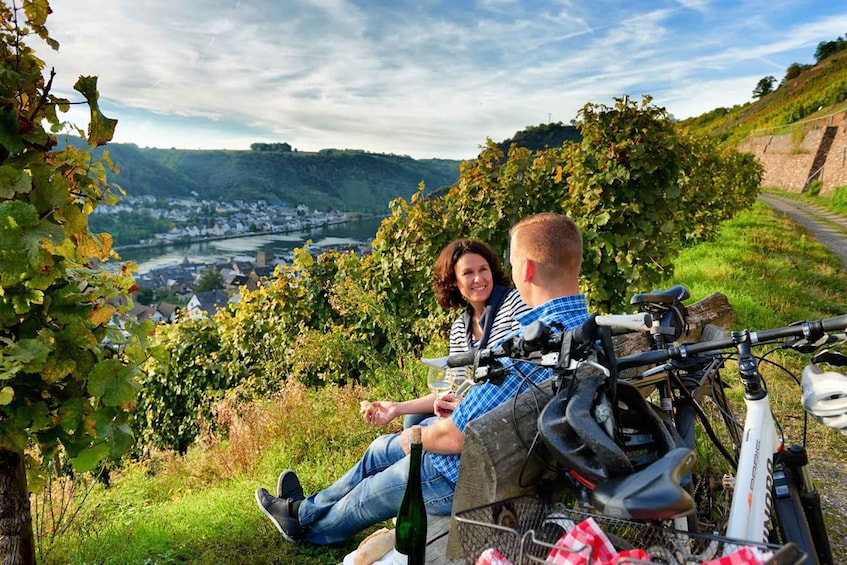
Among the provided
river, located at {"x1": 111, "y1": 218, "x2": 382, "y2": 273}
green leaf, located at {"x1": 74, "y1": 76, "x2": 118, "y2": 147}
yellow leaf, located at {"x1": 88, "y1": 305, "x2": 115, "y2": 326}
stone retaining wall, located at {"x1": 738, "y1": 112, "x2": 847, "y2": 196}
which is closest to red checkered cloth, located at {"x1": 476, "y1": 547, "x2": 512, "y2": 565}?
yellow leaf, located at {"x1": 88, "y1": 305, "x2": 115, "y2": 326}

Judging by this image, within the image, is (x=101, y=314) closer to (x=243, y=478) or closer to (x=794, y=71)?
(x=243, y=478)

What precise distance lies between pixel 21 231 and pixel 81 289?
0.40 meters

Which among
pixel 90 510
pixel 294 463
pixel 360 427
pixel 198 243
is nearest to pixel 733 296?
pixel 360 427

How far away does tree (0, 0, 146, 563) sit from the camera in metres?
2.03

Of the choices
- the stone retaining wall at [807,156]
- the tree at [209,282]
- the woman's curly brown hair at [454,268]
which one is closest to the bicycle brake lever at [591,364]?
the woman's curly brown hair at [454,268]

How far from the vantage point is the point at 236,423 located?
208 inches

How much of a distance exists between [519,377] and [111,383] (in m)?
1.57

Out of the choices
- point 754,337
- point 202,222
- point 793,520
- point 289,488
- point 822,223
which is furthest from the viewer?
point 202,222

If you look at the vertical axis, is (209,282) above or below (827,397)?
below

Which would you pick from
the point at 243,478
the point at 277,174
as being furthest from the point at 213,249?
the point at 243,478

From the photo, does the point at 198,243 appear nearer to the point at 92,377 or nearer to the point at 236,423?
the point at 236,423

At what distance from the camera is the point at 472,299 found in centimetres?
394

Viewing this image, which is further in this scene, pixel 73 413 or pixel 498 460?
pixel 73 413

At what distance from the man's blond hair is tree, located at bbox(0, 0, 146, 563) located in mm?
1677
